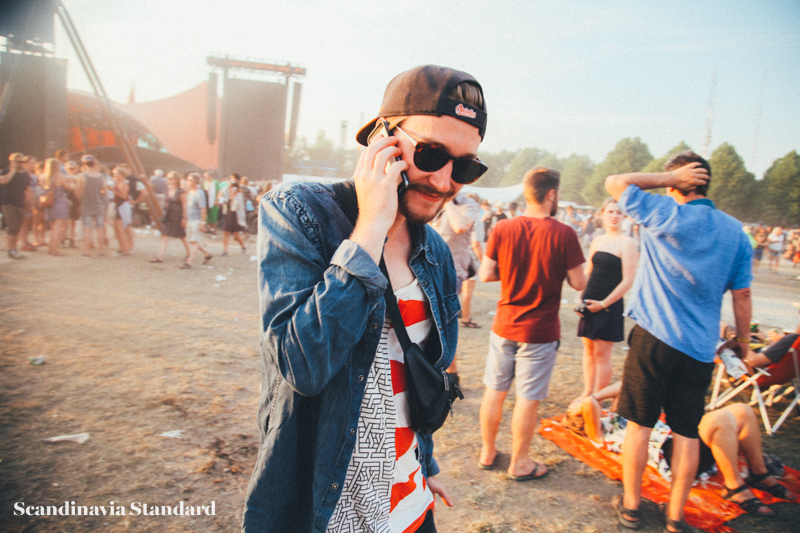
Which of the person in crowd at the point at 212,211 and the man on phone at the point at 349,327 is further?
the person in crowd at the point at 212,211

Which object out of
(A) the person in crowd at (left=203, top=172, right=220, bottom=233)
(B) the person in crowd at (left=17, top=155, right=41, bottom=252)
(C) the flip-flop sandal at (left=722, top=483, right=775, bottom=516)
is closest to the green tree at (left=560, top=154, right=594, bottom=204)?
(A) the person in crowd at (left=203, top=172, right=220, bottom=233)

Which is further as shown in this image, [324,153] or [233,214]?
[324,153]

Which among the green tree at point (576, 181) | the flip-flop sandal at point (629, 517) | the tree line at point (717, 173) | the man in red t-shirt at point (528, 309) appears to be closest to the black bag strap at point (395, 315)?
the man in red t-shirt at point (528, 309)

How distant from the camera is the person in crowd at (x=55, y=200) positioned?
343 inches

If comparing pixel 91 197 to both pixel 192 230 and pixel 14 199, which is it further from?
pixel 192 230

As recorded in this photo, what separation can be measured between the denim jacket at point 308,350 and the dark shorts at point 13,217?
1066 centimetres

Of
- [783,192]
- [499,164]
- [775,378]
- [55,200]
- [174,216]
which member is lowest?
[775,378]

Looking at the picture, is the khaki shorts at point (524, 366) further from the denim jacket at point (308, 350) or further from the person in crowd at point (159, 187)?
the person in crowd at point (159, 187)

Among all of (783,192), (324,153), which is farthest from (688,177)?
(324,153)

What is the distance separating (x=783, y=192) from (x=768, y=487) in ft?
174

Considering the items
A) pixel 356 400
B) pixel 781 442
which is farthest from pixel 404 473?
pixel 781 442

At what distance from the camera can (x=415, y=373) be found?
120cm

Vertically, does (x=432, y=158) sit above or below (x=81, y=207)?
above

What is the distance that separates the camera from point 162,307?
6.29m
